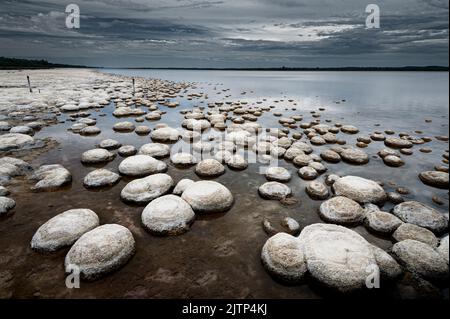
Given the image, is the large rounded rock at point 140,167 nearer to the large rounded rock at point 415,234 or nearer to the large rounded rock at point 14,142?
the large rounded rock at point 14,142

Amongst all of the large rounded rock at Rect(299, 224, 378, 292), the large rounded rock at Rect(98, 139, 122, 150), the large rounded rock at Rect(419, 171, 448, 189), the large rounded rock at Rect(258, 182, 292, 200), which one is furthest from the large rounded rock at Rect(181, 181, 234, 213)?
the large rounded rock at Rect(419, 171, 448, 189)

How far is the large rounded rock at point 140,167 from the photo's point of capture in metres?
6.75

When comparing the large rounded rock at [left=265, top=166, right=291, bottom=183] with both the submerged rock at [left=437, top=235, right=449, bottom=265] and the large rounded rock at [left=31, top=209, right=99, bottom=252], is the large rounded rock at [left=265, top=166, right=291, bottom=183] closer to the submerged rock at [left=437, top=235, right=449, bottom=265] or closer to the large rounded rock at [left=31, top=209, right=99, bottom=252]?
the submerged rock at [left=437, top=235, right=449, bottom=265]

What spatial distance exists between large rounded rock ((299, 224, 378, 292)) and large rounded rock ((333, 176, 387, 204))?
1.75 m

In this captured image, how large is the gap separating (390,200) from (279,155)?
3458 millimetres

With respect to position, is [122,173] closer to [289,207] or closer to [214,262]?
[214,262]

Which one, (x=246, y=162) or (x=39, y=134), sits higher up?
(x=39, y=134)

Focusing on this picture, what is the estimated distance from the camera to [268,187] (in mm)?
6059

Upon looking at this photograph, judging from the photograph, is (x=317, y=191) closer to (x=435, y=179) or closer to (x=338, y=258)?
(x=338, y=258)

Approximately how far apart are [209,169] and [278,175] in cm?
196

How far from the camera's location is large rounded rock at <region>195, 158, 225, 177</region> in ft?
23.0

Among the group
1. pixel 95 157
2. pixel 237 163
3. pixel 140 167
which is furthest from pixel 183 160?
pixel 95 157
